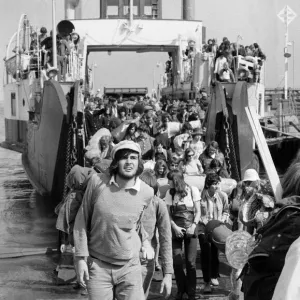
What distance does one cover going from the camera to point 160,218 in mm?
5172

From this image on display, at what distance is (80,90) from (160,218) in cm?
904

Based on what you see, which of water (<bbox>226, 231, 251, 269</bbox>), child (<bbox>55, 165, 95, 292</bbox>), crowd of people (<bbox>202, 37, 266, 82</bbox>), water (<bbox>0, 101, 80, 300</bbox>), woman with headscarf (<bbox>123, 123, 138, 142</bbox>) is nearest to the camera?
water (<bbox>226, 231, 251, 269</bbox>)

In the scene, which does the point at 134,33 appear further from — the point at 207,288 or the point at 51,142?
the point at 207,288

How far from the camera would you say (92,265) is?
4789mm

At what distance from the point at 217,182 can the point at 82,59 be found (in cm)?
1439

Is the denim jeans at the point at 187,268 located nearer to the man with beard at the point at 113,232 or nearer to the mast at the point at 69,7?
the man with beard at the point at 113,232

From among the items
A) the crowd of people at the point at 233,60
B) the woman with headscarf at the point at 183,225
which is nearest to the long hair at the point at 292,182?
the woman with headscarf at the point at 183,225

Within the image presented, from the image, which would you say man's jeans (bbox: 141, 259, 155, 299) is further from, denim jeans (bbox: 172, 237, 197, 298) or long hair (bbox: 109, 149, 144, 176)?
denim jeans (bbox: 172, 237, 197, 298)

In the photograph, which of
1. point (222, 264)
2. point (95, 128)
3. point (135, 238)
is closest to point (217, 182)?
point (222, 264)

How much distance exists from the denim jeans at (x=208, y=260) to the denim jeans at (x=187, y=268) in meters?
0.26

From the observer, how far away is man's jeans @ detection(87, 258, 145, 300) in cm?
474

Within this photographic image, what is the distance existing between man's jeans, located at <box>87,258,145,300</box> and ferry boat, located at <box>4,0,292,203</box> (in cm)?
539

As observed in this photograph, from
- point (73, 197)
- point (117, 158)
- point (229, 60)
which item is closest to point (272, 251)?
point (117, 158)

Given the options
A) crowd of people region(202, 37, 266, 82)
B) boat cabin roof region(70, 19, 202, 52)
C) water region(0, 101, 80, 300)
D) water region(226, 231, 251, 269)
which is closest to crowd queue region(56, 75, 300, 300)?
water region(226, 231, 251, 269)
